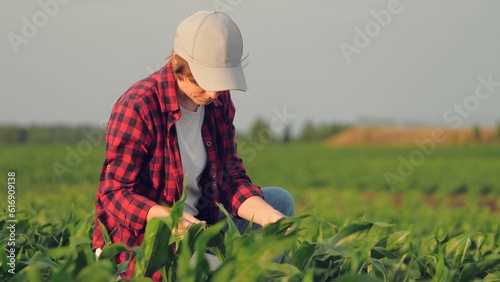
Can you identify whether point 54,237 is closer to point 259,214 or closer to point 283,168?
point 259,214

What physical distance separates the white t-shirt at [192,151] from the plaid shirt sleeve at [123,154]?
24 centimetres

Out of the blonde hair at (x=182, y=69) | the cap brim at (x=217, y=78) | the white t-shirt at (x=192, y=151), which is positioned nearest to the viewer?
the cap brim at (x=217, y=78)

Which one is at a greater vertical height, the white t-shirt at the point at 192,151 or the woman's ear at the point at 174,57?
the woman's ear at the point at 174,57

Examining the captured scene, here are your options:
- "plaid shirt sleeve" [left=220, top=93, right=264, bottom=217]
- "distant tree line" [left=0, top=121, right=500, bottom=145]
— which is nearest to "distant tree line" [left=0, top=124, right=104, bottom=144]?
"distant tree line" [left=0, top=121, right=500, bottom=145]

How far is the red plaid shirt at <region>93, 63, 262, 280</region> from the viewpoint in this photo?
10.9 ft

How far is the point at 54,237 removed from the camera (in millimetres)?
3764

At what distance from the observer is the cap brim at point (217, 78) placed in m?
3.12

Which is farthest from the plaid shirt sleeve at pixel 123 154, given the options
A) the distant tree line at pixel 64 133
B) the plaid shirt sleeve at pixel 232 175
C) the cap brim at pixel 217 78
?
the distant tree line at pixel 64 133

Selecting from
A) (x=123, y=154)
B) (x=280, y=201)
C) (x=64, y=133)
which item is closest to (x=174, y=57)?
(x=123, y=154)

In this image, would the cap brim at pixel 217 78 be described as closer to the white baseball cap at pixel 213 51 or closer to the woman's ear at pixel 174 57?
the white baseball cap at pixel 213 51

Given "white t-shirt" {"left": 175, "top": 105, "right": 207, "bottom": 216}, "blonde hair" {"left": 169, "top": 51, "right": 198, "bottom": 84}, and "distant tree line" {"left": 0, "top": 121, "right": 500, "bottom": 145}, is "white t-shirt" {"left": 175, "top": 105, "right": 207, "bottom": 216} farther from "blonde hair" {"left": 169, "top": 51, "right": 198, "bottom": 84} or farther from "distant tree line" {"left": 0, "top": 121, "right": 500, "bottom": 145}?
"distant tree line" {"left": 0, "top": 121, "right": 500, "bottom": 145}

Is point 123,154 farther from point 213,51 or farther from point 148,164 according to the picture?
point 213,51

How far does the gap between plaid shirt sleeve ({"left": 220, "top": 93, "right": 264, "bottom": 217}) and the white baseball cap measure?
22.5 inches

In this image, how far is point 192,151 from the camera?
11.9ft
